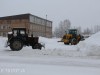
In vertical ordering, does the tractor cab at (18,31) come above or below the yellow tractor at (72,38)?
above

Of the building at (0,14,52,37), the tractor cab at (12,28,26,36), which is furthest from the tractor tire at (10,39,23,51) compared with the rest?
the building at (0,14,52,37)

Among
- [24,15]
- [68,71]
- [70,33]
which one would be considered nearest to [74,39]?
[70,33]

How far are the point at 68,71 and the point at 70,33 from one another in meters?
30.8

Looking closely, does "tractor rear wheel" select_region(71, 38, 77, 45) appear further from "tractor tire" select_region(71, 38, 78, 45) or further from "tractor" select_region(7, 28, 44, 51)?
"tractor" select_region(7, 28, 44, 51)

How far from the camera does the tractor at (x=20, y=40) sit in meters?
23.4

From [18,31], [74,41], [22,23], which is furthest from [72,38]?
[22,23]

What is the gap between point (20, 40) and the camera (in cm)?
2362

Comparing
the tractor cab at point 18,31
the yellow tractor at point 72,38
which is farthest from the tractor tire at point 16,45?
the yellow tractor at point 72,38

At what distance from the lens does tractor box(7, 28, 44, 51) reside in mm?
23406

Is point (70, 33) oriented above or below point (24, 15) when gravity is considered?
below

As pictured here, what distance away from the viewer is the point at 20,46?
76.7 ft

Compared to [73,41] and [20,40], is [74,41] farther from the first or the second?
[20,40]

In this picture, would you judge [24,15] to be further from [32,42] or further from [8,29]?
[32,42]

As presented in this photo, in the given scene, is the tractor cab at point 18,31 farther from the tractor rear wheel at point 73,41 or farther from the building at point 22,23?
the building at point 22,23
